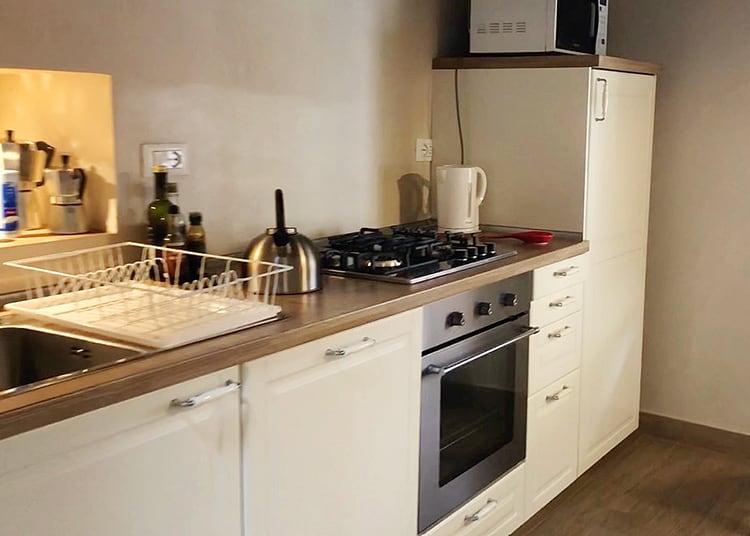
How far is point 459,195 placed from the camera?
2934 mm

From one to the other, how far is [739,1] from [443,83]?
3.95ft

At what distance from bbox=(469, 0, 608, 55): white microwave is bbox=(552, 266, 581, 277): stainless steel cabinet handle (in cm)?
74

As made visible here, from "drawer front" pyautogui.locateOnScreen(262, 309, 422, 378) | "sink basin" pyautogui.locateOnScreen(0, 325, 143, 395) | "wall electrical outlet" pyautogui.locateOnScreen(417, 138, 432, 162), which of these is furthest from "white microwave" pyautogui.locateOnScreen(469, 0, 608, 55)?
"sink basin" pyautogui.locateOnScreen(0, 325, 143, 395)

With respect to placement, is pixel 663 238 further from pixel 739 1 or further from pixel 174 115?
pixel 174 115

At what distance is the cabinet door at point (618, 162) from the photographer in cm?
296

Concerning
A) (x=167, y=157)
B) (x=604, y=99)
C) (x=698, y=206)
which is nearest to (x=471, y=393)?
(x=167, y=157)

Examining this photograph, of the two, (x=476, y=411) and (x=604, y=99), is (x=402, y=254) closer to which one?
(x=476, y=411)

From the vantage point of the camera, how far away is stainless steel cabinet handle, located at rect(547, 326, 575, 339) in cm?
280

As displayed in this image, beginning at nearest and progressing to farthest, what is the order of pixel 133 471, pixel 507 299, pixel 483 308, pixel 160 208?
pixel 133 471, pixel 160 208, pixel 483 308, pixel 507 299

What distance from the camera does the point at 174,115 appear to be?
7.26 feet

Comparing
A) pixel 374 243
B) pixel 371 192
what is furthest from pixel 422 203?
pixel 374 243

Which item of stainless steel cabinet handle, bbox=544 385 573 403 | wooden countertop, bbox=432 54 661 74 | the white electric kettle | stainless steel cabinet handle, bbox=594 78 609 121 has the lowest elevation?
stainless steel cabinet handle, bbox=544 385 573 403

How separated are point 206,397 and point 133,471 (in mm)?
182

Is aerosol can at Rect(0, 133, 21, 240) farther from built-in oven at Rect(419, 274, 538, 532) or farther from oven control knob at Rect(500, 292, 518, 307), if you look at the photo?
oven control knob at Rect(500, 292, 518, 307)
